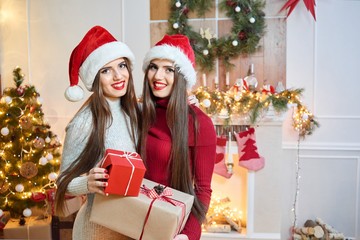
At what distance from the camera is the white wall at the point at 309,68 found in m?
3.25

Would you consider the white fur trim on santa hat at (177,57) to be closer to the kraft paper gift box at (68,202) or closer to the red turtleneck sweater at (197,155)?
the red turtleneck sweater at (197,155)

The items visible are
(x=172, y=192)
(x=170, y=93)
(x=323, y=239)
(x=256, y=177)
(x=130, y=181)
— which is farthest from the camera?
(x=323, y=239)

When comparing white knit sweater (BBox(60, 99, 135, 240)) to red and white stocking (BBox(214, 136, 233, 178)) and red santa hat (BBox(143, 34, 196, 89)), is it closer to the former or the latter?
red santa hat (BBox(143, 34, 196, 89))

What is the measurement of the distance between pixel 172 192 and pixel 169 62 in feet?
1.99

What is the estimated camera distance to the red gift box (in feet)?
3.67

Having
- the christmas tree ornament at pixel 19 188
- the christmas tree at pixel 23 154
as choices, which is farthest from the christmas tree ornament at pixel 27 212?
the christmas tree ornament at pixel 19 188

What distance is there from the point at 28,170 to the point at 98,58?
2044 millimetres

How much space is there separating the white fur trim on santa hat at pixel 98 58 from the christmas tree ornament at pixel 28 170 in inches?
74.7

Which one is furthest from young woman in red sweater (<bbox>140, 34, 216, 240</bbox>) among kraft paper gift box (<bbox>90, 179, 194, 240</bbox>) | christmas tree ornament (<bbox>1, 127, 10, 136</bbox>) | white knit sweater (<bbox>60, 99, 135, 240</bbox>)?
christmas tree ornament (<bbox>1, 127, 10, 136</bbox>)

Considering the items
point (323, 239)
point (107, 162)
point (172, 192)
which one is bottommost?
point (323, 239)

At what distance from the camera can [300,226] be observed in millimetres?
3424

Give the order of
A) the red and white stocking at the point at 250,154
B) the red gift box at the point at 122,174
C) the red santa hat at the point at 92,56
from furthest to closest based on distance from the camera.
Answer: the red and white stocking at the point at 250,154
the red santa hat at the point at 92,56
the red gift box at the point at 122,174

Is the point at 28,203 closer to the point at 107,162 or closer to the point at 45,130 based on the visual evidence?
the point at 45,130

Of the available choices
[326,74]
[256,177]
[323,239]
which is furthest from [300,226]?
[326,74]
